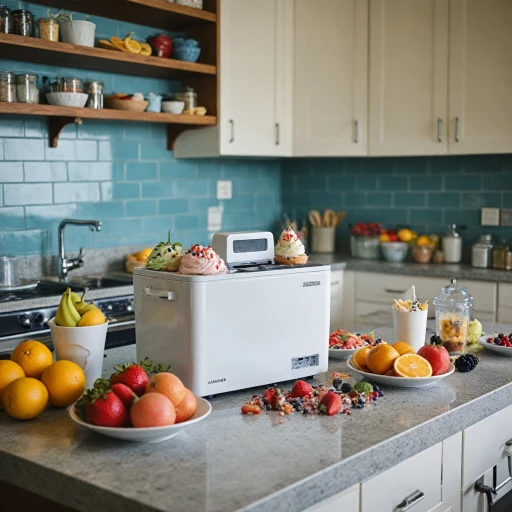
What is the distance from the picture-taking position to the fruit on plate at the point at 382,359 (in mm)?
1951

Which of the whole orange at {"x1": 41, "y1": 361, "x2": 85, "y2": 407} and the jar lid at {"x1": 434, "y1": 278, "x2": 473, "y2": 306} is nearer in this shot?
the whole orange at {"x1": 41, "y1": 361, "x2": 85, "y2": 407}

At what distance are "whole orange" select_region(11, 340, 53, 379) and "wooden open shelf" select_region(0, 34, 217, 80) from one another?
1.93 meters

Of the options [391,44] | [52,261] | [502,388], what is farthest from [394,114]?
[502,388]

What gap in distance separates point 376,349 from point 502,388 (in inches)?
13.4

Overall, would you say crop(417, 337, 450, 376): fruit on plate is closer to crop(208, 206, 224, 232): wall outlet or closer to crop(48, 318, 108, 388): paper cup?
crop(48, 318, 108, 388): paper cup

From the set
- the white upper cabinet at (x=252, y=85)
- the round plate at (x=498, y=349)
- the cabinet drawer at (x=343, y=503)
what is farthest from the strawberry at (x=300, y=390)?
the white upper cabinet at (x=252, y=85)

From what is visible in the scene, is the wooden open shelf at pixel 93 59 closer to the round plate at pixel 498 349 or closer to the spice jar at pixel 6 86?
the spice jar at pixel 6 86

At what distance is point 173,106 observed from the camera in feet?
13.6

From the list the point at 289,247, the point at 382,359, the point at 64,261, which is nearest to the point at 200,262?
the point at 289,247

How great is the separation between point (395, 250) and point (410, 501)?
10.3ft

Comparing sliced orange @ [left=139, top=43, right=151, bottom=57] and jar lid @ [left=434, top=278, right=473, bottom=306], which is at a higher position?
sliced orange @ [left=139, top=43, right=151, bottom=57]

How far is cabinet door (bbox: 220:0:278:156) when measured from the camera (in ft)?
14.3

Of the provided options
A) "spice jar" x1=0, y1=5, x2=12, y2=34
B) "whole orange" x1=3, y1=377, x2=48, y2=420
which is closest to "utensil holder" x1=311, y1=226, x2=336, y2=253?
"spice jar" x1=0, y1=5, x2=12, y2=34

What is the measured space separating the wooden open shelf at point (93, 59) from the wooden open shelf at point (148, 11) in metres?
0.25
